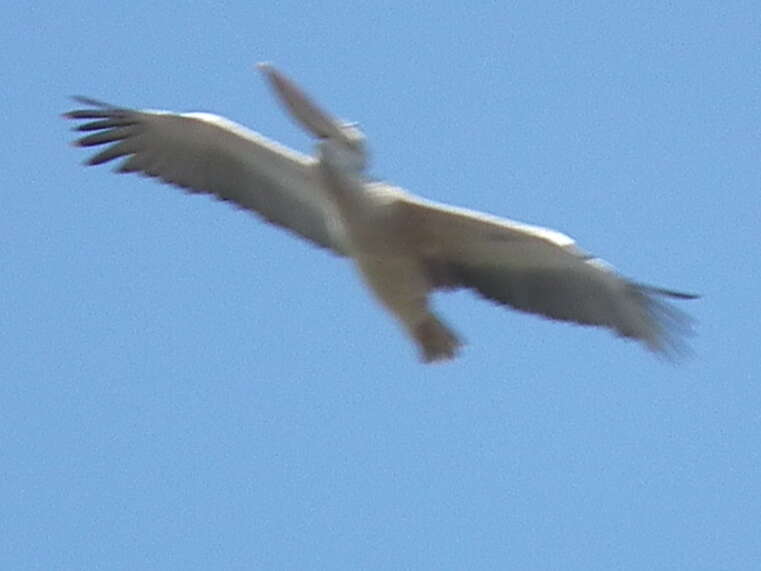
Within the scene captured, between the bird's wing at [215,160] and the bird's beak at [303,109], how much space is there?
0.26 meters

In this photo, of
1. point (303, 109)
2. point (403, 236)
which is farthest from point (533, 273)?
point (303, 109)

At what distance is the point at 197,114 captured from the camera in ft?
55.2

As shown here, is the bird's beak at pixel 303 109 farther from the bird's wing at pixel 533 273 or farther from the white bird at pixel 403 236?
the bird's wing at pixel 533 273

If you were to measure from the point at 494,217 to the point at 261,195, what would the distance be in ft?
5.64

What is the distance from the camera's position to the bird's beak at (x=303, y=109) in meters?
16.1

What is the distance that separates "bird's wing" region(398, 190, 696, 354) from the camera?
52.0 ft

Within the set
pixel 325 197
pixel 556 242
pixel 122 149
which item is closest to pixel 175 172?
pixel 122 149

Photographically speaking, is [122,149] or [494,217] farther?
[122,149]

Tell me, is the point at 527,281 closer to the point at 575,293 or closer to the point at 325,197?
the point at 575,293

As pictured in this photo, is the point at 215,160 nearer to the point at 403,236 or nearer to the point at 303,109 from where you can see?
the point at 303,109

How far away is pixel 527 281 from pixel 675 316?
3.17 feet

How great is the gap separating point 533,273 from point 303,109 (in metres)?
1.69

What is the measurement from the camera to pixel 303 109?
16297mm

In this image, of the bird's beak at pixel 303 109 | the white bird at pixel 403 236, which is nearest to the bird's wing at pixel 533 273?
the white bird at pixel 403 236
